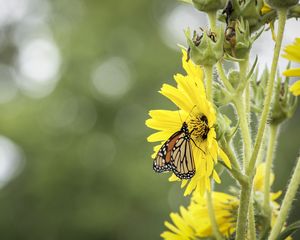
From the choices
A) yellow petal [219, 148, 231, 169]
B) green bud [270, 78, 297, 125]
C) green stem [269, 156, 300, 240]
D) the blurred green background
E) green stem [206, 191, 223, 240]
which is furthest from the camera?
the blurred green background

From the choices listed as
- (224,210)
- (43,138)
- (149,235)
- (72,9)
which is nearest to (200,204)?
(224,210)

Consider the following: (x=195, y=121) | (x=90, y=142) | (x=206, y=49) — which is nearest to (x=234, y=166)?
(x=195, y=121)

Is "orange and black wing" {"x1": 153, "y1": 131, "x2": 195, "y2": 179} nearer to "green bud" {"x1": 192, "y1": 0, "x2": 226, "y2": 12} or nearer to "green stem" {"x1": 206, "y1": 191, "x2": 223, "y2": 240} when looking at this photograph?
"green stem" {"x1": 206, "y1": 191, "x2": 223, "y2": 240}

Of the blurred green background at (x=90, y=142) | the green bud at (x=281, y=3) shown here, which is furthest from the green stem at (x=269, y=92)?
the blurred green background at (x=90, y=142)

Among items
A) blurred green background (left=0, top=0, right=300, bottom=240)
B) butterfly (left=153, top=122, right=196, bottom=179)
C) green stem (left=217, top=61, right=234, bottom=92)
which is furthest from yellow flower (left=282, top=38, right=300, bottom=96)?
blurred green background (left=0, top=0, right=300, bottom=240)

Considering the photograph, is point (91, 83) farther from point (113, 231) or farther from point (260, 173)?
point (260, 173)

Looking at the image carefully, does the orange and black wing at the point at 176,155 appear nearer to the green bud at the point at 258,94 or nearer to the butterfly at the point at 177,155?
the butterfly at the point at 177,155
